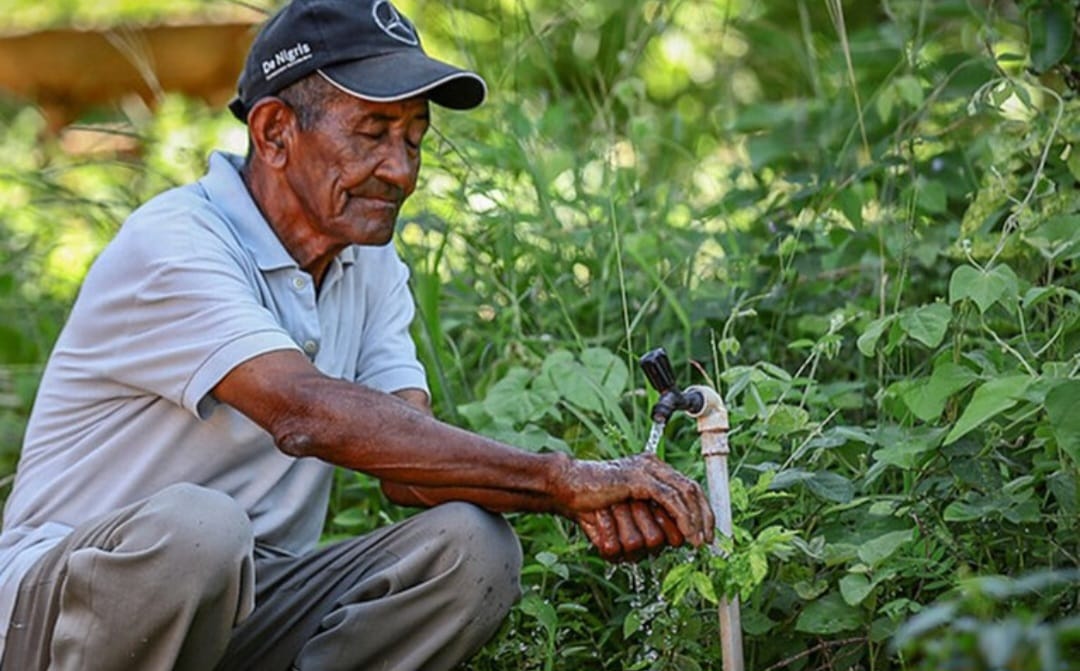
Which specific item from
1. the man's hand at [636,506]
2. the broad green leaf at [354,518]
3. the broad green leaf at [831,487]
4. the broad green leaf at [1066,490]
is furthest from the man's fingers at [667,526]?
the broad green leaf at [354,518]

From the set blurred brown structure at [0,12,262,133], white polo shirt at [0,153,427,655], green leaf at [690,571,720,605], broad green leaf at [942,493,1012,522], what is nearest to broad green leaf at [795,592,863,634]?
broad green leaf at [942,493,1012,522]

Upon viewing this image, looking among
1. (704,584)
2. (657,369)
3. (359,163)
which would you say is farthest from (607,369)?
(704,584)

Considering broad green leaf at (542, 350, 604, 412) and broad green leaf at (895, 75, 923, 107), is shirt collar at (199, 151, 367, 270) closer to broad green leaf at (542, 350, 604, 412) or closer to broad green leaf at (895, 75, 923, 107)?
broad green leaf at (542, 350, 604, 412)

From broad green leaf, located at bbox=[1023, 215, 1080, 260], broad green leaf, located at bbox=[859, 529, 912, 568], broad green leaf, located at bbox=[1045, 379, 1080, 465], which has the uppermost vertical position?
broad green leaf, located at bbox=[1023, 215, 1080, 260]

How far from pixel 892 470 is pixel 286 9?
1394 mm

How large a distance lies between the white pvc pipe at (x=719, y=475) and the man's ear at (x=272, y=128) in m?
0.94

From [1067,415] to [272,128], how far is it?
147 cm

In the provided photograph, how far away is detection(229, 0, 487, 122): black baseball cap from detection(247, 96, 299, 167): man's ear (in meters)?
0.03

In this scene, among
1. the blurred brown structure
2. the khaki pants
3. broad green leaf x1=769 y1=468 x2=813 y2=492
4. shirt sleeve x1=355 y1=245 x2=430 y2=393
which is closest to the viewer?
the khaki pants

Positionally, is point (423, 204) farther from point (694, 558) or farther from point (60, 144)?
point (60, 144)

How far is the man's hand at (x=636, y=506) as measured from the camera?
8.39 feet

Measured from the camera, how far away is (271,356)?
9.00 feet

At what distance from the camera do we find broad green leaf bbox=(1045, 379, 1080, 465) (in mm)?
2578

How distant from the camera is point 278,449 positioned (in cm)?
297
